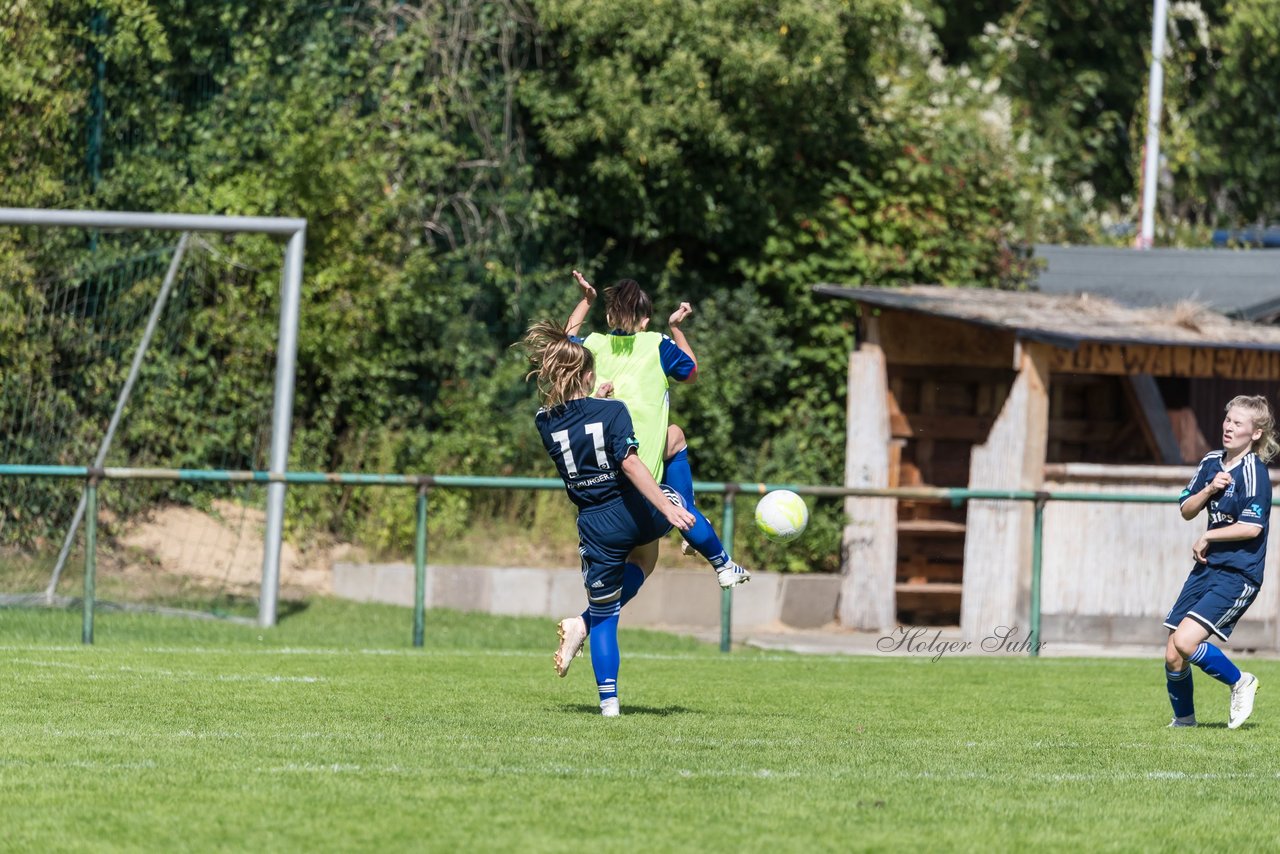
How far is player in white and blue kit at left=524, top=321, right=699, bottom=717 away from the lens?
8.02 metres

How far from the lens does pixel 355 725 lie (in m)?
7.57

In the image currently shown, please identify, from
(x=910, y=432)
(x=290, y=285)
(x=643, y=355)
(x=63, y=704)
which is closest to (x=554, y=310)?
(x=910, y=432)

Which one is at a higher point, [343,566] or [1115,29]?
[1115,29]

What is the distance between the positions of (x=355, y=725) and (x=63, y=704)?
1477mm

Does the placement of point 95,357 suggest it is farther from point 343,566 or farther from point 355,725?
point 355,725

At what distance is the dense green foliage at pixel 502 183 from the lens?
16547mm

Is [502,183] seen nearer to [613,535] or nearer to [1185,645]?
[613,535]

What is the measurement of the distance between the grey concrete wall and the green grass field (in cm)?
437

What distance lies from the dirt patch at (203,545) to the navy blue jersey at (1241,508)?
8.20 metres

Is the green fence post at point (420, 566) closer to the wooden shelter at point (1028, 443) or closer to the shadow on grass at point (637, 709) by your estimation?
the shadow on grass at point (637, 709)

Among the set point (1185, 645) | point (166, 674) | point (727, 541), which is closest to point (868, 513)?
point (727, 541)

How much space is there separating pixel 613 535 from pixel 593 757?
5.38 ft

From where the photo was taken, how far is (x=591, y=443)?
8047 mm

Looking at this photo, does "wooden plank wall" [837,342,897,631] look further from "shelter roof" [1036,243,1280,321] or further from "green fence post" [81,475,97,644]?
"green fence post" [81,475,97,644]
